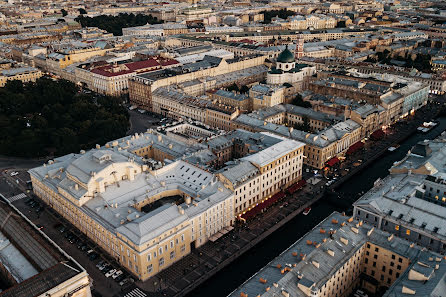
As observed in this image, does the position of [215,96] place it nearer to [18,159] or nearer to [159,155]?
[159,155]

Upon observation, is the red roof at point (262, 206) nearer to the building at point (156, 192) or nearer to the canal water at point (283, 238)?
the building at point (156, 192)

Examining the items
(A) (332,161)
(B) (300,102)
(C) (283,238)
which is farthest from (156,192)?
(B) (300,102)

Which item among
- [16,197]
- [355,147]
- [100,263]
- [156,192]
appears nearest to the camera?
[100,263]

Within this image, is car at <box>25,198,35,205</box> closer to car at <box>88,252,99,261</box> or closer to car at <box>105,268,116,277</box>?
car at <box>88,252,99,261</box>

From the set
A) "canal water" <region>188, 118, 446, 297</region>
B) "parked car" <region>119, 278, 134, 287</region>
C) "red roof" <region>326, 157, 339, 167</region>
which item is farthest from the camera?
"red roof" <region>326, 157, 339, 167</region>

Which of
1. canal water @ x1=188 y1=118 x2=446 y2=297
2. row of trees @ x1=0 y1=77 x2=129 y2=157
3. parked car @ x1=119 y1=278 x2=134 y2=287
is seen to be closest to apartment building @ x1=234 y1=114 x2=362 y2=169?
canal water @ x1=188 y1=118 x2=446 y2=297

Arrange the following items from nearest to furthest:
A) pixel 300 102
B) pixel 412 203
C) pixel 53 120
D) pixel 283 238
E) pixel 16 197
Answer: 1. pixel 412 203
2. pixel 283 238
3. pixel 16 197
4. pixel 53 120
5. pixel 300 102

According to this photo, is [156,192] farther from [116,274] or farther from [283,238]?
[283,238]
